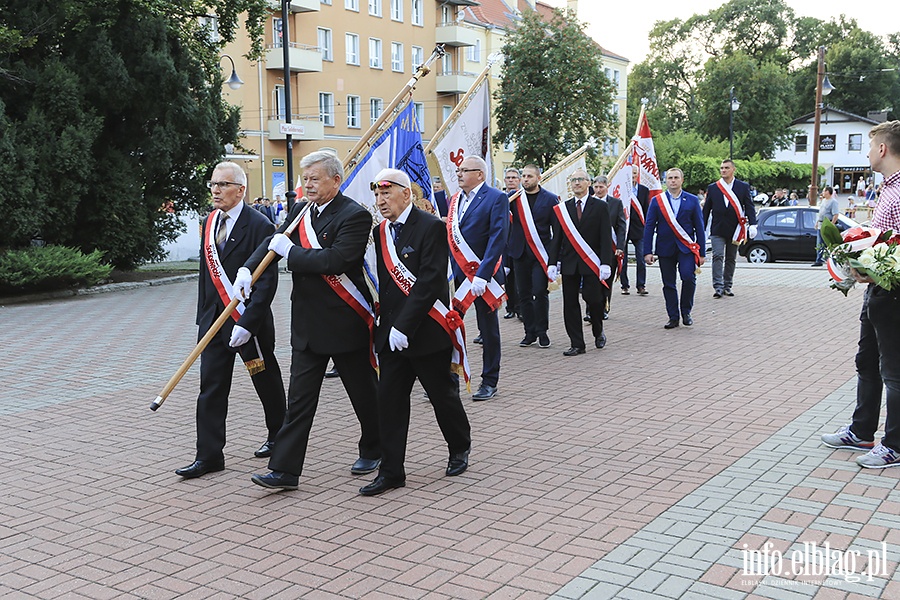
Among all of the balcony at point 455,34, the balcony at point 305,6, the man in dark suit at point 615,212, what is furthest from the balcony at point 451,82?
the man in dark suit at point 615,212

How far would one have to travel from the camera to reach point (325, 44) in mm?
46500

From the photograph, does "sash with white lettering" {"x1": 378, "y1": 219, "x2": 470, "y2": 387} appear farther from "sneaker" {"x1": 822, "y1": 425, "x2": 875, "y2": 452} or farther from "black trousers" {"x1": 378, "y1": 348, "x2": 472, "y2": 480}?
"sneaker" {"x1": 822, "y1": 425, "x2": 875, "y2": 452}

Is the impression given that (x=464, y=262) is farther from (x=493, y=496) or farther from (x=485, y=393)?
(x=493, y=496)

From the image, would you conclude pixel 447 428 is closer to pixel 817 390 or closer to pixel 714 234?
pixel 817 390

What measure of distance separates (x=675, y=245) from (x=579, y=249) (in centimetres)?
259

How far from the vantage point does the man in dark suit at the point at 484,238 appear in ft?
25.2

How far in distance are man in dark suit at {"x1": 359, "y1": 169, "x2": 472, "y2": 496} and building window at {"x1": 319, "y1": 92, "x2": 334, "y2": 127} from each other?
42.4 metres

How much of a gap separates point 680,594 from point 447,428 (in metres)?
2.18

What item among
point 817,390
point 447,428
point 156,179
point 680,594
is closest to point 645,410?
point 817,390

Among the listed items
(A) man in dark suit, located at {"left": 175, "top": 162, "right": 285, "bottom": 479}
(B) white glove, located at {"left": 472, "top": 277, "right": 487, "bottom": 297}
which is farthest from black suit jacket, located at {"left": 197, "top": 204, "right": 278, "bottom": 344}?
(B) white glove, located at {"left": 472, "top": 277, "right": 487, "bottom": 297}

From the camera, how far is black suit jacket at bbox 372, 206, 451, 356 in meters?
5.43

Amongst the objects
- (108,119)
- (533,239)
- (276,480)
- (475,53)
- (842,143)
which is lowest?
(276,480)

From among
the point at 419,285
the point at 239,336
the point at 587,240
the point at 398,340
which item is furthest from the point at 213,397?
the point at 587,240

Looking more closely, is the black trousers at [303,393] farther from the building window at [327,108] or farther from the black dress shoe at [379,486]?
the building window at [327,108]
